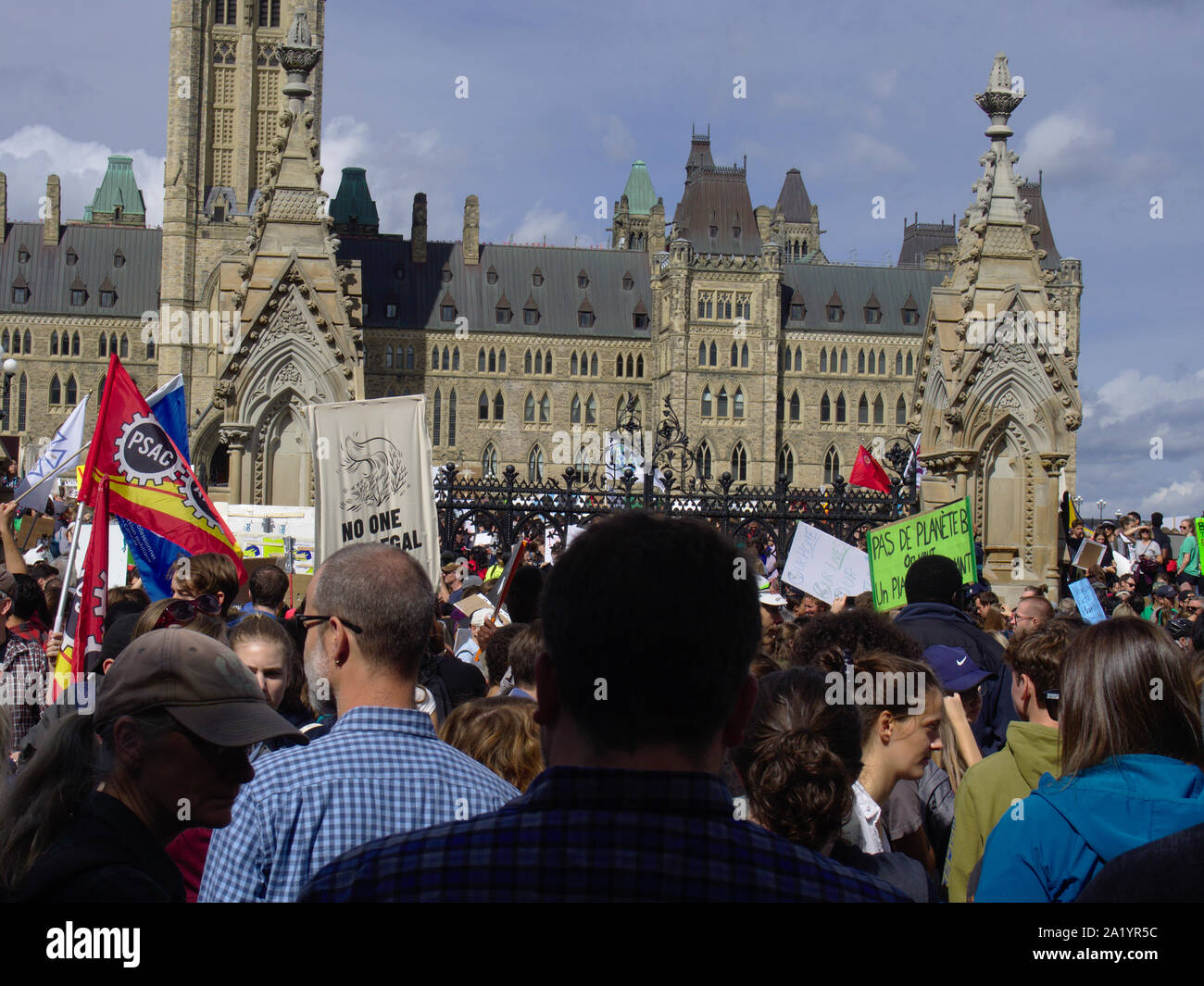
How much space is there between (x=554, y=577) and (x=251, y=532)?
9.37m

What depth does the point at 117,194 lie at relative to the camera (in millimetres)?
100688

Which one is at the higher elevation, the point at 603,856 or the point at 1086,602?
the point at 603,856

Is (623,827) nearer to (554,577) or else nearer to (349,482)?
(554,577)

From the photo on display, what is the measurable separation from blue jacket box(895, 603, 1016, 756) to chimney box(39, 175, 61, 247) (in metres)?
81.0

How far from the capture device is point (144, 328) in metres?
74.6

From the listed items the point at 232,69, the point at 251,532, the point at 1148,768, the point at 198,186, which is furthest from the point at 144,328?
the point at 1148,768

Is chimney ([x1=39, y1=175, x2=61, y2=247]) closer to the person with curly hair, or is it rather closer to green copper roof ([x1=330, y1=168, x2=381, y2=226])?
green copper roof ([x1=330, y1=168, x2=381, y2=226])

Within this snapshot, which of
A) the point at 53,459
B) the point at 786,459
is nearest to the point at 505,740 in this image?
the point at 53,459

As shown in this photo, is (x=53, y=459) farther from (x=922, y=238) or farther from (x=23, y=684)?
(x=922, y=238)

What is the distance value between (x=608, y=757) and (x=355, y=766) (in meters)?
1.21

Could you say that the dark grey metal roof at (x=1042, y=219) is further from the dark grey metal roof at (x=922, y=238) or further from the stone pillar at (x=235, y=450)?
the stone pillar at (x=235, y=450)

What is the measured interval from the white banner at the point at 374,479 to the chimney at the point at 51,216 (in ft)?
257

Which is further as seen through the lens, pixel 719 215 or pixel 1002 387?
pixel 719 215
